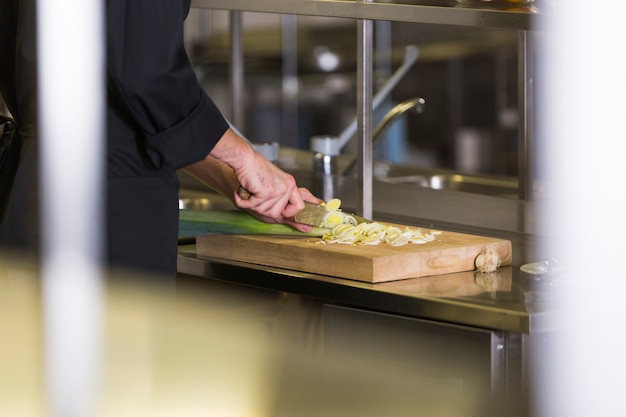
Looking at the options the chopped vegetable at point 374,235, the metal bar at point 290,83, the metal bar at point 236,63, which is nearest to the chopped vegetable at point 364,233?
the chopped vegetable at point 374,235

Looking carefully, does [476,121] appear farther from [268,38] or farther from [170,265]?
[170,265]

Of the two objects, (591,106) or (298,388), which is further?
(298,388)

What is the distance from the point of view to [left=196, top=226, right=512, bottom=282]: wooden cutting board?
4.52 ft

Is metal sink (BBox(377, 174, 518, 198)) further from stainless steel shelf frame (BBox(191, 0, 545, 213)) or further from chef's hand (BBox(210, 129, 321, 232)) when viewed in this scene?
chef's hand (BBox(210, 129, 321, 232))

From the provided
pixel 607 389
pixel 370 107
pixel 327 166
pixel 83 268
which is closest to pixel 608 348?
pixel 607 389

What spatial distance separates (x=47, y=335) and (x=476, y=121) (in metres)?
4.62

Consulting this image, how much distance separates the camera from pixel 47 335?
0.86 metres

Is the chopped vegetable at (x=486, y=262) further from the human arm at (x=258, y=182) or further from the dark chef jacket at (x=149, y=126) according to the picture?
the dark chef jacket at (x=149, y=126)

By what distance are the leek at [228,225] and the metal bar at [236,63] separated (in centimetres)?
105

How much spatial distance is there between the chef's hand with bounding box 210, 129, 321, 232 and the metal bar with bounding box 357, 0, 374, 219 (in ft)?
0.62

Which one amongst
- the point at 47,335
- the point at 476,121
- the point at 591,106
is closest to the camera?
the point at 47,335

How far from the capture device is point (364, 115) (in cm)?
172

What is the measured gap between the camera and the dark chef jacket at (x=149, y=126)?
1.33 m

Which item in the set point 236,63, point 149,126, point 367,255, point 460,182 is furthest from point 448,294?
point 236,63
